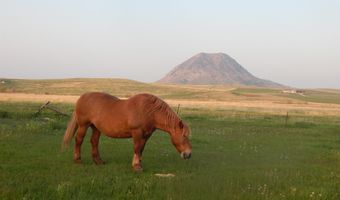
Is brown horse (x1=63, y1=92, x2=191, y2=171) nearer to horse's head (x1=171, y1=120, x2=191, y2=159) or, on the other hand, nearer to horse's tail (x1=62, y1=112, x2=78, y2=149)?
horse's head (x1=171, y1=120, x2=191, y2=159)

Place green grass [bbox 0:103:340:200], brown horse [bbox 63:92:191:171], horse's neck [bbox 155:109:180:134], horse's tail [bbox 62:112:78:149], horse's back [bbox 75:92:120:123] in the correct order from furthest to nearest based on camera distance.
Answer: horse's tail [bbox 62:112:78:149] → horse's back [bbox 75:92:120:123] → horse's neck [bbox 155:109:180:134] → brown horse [bbox 63:92:191:171] → green grass [bbox 0:103:340:200]

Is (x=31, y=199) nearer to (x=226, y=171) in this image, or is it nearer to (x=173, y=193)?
(x=173, y=193)

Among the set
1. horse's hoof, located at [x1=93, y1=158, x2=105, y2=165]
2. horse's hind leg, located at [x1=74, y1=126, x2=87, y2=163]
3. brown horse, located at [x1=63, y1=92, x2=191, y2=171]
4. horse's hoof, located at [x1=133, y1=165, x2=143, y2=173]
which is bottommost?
horse's hoof, located at [x1=93, y1=158, x2=105, y2=165]

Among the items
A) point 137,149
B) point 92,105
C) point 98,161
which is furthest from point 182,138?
point 92,105

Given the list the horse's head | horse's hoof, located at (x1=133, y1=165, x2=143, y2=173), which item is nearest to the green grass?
horse's hoof, located at (x1=133, y1=165, x2=143, y2=173)

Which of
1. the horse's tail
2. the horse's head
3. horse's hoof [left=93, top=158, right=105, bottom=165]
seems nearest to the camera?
the horse's head

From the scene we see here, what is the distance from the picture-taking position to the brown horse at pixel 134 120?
11.9m

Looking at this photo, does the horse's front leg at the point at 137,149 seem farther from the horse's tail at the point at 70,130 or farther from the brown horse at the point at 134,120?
the horse's tail at the point at 70,130

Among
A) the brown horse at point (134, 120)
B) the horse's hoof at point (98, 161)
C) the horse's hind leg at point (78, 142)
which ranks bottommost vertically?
the horse's hoof at point (98, 161)

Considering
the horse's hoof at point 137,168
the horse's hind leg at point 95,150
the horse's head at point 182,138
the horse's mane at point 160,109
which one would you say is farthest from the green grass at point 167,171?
the horse's mane at point 160,109

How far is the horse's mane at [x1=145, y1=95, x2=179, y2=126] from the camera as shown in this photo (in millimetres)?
12047

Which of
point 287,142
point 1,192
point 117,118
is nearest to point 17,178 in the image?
point 1,192

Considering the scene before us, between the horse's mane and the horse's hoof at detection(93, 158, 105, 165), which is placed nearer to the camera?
the horse's mane

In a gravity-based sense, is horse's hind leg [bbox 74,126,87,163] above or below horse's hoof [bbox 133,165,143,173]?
above
